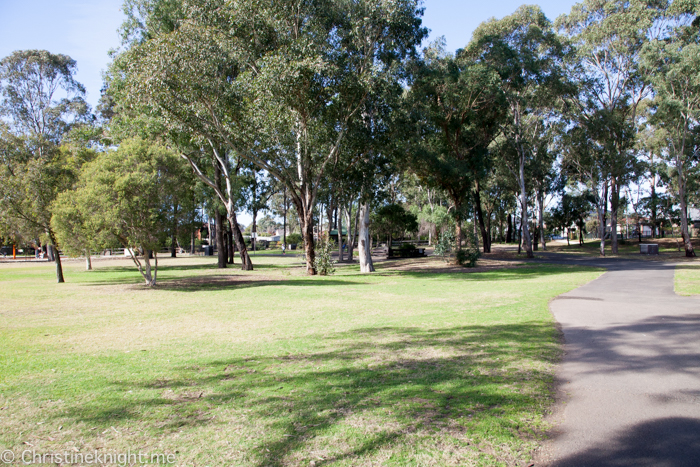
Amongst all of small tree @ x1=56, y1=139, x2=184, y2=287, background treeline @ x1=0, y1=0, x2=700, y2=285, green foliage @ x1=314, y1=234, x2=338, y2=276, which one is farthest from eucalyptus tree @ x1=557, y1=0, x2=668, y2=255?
small tree @ x1=56, y1=139, x2=184, y2=287

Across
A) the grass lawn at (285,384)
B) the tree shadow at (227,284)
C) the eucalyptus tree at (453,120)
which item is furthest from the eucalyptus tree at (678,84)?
the grass lawn at (285,384)

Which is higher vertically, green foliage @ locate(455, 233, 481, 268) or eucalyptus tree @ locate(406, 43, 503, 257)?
eucalyptus tree @ locate(406, 43, 503, 257)

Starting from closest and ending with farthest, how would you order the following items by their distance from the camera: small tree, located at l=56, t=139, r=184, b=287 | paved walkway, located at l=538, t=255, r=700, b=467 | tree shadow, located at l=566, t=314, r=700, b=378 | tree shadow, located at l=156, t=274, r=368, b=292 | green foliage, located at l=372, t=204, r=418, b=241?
1. paved walkway, located at l=538, t=255, r=700, b=467
2. tree shadow, located at l=566, t=314, r=700, b=378
3. small tree, located at l=56, t=139, r=184, b=287
4. tree shadow, located at l=156, t=274, r=368, b=292
5. green foliage, located at l=372, t=204, r=418, b=241

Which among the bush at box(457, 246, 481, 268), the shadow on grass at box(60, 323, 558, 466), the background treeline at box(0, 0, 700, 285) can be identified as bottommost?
the shadow on grass at box(60, 323, 558, 466)

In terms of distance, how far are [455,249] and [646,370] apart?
22.6 metres

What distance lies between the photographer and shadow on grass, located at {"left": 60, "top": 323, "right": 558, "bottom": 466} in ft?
12.0

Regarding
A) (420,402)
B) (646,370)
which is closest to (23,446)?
(420,402)

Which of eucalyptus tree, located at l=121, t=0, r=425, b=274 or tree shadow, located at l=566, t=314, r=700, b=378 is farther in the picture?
eucalyptus tree, located at l=121, t=0, r=425, b=274

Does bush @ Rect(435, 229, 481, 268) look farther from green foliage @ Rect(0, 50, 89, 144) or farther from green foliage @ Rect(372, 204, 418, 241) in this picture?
green foliage @ Rect(0, 50, 89, 144)

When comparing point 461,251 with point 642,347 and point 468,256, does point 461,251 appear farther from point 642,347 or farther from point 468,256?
point 642,347

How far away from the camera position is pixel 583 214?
65.1 m

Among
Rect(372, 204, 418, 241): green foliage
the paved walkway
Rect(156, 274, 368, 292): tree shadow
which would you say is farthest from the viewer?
Rect(372, 204, 418, 241): green foliage

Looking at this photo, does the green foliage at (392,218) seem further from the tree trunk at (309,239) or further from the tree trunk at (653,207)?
the tree trunk at (653,207)

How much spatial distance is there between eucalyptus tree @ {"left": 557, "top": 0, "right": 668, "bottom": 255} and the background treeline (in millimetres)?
164
